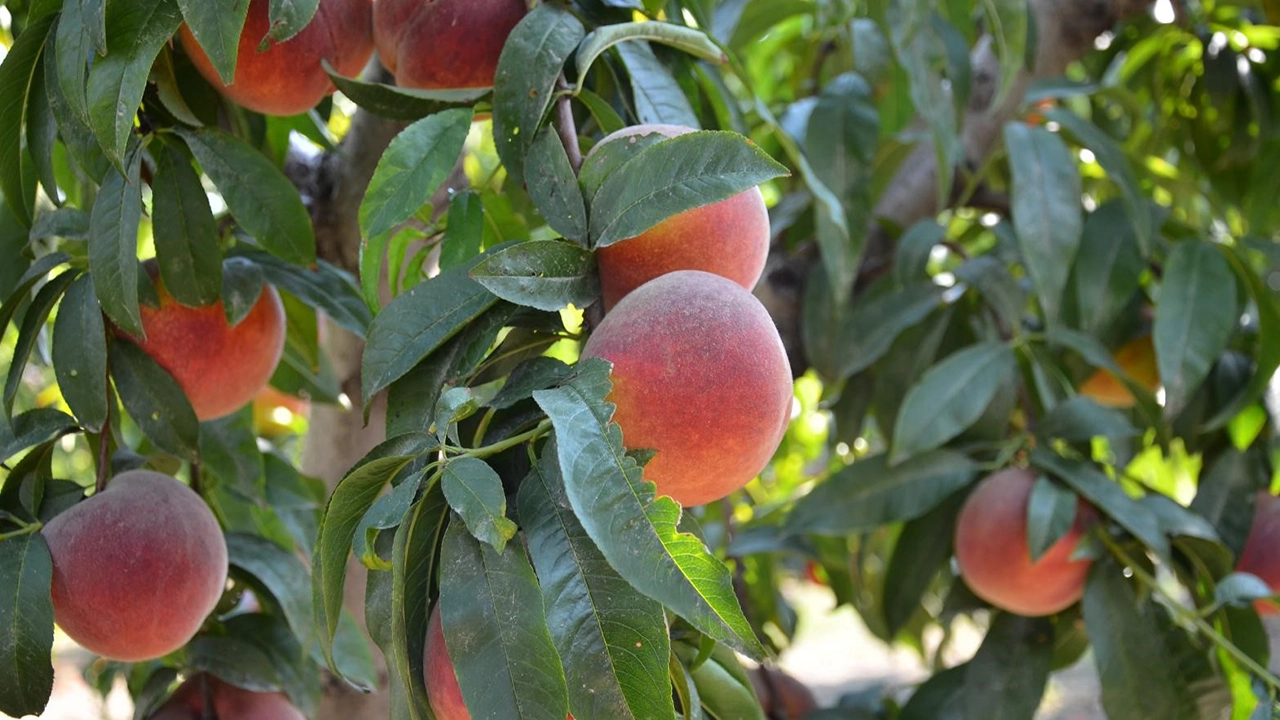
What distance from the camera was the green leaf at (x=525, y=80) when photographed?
2.04 feet

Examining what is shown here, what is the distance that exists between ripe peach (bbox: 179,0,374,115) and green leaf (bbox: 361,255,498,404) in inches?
7.2

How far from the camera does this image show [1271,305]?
3.83 feet

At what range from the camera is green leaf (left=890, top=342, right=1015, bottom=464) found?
1051 mm

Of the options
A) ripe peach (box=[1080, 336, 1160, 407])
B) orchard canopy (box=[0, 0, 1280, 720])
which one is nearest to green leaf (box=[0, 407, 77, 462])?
orchard canopy (box=[0, 0, 1280, 720])

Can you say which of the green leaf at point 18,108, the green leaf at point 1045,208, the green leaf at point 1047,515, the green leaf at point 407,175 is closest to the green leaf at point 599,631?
the green leaf at point 407,175

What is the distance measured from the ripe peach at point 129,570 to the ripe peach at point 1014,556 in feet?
2.19

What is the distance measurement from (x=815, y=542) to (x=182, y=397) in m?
0.82

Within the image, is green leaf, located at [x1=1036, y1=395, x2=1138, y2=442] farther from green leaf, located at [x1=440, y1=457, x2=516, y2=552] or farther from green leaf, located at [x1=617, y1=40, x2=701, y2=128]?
green leaf, located at [x1=440, y1=457, x2=516, y2=552]

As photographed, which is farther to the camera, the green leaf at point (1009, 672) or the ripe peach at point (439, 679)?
the green leaf at point (1009, 672)

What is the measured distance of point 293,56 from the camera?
0.67m

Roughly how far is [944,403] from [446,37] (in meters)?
0.59

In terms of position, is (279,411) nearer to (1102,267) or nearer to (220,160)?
(220,160)

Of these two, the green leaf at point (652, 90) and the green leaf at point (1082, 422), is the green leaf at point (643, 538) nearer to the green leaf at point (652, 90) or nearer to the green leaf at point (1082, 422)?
the green leaf at point (652, 90)

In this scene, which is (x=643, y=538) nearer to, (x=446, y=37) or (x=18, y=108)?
(x=446, y=37)
